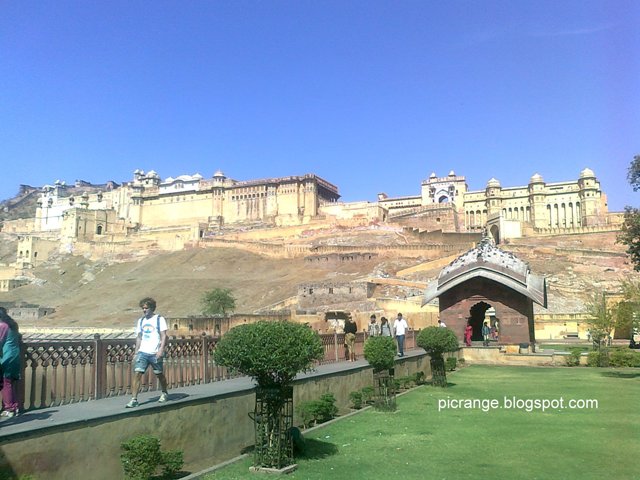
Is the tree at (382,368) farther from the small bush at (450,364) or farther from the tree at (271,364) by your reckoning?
the small bush at (450,364)

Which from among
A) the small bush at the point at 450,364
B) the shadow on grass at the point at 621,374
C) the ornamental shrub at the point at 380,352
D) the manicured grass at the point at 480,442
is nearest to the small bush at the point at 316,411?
the manicured grass at the point at 480,442

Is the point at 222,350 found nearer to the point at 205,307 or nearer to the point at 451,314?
the point at 451,314

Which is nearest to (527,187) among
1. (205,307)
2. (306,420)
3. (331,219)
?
(331,219)

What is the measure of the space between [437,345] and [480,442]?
554 cm

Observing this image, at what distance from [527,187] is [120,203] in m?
73.2

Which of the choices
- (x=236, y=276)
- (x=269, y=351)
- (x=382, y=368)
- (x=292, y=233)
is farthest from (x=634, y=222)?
(x=292, y=233)

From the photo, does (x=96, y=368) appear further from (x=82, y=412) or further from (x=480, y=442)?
(x=480, y=442)

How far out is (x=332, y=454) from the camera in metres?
7.16

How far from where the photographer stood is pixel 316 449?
733cm

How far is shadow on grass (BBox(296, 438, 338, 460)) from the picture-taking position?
700 centimetres

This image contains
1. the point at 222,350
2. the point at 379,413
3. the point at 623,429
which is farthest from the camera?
the point at 379,413

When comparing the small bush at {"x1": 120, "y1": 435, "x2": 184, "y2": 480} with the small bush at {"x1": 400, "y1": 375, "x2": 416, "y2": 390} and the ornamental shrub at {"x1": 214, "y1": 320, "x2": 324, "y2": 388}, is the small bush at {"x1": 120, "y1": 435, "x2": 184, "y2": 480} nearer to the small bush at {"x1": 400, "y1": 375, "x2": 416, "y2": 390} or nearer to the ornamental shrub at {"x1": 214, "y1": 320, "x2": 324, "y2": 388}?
the ornamental shrub at {"x1": 214, "y1": 320, "x2": 324, "y2": 388}

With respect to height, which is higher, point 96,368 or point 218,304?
point 218,304

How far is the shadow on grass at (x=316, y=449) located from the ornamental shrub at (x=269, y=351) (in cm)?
108
